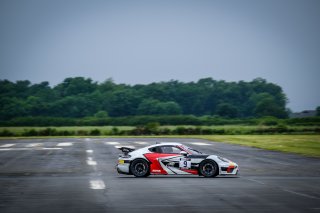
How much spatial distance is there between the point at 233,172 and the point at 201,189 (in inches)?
176

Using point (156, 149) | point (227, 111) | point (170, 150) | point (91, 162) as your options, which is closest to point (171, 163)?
point (170, 150)

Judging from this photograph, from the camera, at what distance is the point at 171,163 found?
2194 centimetres

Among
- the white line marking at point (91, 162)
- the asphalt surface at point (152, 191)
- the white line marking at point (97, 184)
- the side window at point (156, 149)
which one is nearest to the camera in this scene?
the asphalt surface at point (152, 191)

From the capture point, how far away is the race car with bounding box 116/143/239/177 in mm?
21875

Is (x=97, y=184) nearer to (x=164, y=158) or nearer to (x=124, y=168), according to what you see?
(x=124, y=168)

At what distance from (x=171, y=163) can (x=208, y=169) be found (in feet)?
4.85

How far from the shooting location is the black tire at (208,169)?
869 inches

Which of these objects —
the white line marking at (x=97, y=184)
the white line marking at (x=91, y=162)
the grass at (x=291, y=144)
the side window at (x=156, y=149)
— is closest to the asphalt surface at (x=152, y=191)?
the white line marking at (x=97, y=184)

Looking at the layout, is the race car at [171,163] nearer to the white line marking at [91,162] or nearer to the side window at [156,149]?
the side window at [156,149]

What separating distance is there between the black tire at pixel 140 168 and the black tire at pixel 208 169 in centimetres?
209

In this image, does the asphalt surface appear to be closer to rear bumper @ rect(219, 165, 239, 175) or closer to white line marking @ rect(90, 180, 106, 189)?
white line marking @ rect(90, 180, 106, 189)

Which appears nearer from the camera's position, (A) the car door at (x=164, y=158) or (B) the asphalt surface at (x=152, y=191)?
(B) the asphalt surface at (x=152, y=191)

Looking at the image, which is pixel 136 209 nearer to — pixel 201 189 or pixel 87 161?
pixel 201 189

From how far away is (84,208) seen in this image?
13.8 metres
